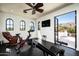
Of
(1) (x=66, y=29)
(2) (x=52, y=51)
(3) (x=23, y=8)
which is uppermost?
(3) (x=23, y=8)

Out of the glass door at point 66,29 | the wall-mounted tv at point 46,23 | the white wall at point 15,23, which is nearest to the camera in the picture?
the glass door at point 66,29

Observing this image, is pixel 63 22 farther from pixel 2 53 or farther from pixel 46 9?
pixel 2 53

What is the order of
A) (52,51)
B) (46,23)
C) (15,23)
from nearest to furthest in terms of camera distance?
(52,51) → (15,23) → (46,23)

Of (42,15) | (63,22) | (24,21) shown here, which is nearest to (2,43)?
(24,21)

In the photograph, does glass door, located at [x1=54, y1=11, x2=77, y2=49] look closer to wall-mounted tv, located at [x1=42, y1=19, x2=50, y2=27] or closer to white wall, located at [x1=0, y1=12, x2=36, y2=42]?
wall-mounted tv, located at [x1=42, y1=19, x2=50, y2=27]

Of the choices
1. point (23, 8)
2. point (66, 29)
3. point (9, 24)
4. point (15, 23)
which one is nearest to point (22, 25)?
point (15, 23)

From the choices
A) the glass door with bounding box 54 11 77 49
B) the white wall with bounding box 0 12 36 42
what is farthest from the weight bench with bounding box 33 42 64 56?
the white wall with bounding box 0 12 36 42

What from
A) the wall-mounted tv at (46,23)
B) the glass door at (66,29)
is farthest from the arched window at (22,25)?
the glass door at (66,29)

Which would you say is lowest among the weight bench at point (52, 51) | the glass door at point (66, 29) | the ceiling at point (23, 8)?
the weight bench at point (52, 51)

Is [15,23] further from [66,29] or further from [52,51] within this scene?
[66,29]

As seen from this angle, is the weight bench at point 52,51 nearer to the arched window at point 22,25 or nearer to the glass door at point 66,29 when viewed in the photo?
the glass door at point 66,29

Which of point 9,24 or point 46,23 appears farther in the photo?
point 46,23

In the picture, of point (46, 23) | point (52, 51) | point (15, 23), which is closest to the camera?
point (52, 51)

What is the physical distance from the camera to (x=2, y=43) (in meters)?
2.72
